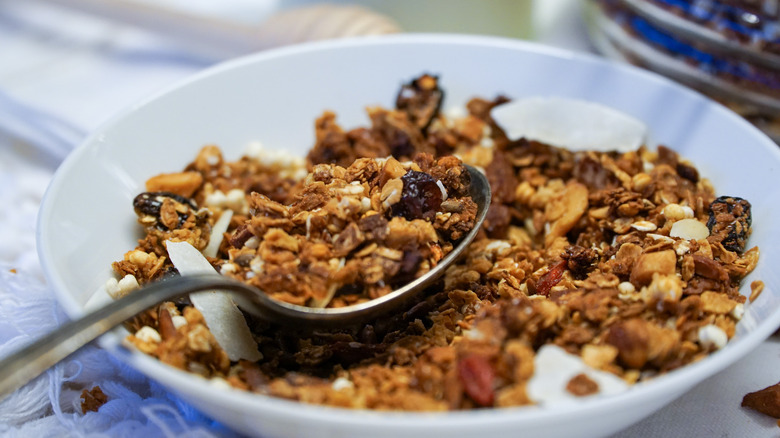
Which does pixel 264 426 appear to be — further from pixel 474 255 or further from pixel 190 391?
pixel 474 255

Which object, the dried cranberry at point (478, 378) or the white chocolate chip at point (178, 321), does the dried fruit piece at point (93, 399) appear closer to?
the white chocolate chip at point (178, 321)

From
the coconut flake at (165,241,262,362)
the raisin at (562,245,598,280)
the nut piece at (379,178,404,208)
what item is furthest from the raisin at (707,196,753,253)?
the coconut flake at (165,241,262,362)

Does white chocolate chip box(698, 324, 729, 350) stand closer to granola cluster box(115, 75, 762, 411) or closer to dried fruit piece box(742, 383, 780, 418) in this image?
granola cluster box(115, 75, 762, 411)

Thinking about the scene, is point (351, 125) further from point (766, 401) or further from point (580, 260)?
point (766, 401)

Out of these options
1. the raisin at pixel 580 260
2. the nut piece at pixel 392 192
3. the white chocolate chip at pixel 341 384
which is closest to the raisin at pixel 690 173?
the raisin at pixel 580 260

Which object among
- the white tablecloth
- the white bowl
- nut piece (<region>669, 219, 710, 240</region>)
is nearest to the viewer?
the white bowl

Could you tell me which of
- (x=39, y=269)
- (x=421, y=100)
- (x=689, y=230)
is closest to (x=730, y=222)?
(x=689, y=230)
